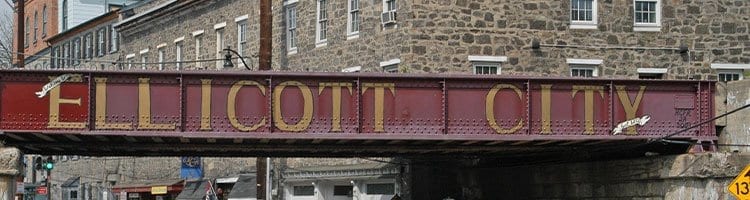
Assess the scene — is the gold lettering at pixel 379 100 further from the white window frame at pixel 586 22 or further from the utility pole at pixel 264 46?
the white window frame at pixel 586 22

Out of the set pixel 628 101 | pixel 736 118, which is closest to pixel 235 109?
pixel 628 101

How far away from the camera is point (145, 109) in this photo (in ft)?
80.0

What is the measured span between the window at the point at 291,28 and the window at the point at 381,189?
5015 millimetres

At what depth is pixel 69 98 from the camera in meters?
24.2

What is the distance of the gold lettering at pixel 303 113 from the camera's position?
24672 mm

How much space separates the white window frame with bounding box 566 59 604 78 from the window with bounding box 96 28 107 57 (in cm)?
3216

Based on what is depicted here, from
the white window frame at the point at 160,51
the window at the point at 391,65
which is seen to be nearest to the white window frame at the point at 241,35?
the white window frame at the point at 160,51

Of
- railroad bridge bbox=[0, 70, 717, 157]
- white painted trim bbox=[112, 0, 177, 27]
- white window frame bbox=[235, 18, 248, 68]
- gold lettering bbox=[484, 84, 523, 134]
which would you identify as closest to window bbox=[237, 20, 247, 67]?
white window frame bbox=[235, 18, 248, 68]

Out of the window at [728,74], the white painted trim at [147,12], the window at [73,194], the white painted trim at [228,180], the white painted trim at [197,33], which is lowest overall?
the window at [73,194]

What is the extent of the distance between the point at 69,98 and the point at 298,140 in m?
4.44

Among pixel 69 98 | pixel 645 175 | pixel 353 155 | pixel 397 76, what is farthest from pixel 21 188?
pixel 645 175

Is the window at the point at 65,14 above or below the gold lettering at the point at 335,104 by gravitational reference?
above

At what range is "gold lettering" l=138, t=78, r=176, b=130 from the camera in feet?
79.9

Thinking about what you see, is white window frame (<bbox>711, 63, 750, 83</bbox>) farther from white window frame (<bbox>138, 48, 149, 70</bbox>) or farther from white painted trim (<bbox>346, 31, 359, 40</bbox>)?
white window frame (<bbox>138, 48, 149, 70</bbox>)
